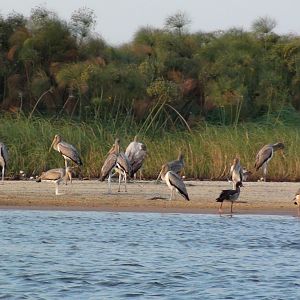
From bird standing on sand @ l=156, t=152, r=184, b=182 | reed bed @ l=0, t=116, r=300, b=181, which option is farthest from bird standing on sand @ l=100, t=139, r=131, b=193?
reed bed @ l=0, t=116, r=300, b=181

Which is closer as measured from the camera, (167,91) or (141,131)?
(141,131)

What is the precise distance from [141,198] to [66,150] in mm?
2707

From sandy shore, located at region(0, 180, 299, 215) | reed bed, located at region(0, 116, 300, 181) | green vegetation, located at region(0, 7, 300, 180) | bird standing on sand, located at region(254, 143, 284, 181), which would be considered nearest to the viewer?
sandy shore, located at region(0, 180, 299, 215)

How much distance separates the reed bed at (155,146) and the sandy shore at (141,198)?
1297 mm

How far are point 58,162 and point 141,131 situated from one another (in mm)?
2389

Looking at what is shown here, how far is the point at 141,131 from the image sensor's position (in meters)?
25.2

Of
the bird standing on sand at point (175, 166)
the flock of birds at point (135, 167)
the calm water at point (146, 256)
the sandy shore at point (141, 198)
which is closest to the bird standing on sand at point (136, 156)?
the flock of birds at point (135, 167)

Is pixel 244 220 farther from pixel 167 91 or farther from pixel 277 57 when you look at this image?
pixel 277 57

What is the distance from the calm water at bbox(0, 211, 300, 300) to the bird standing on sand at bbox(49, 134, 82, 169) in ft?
10.3

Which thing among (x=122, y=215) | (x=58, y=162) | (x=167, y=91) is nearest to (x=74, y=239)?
(x=122, y=215)

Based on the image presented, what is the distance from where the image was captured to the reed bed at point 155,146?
2341cm

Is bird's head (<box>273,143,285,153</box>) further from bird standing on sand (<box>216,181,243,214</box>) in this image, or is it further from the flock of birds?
bird standing on sand (<box>216,181,243,214</box>)

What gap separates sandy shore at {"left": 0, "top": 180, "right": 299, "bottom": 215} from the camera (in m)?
19.2

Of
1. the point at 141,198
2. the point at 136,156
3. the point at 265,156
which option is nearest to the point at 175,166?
the point at 136,156
